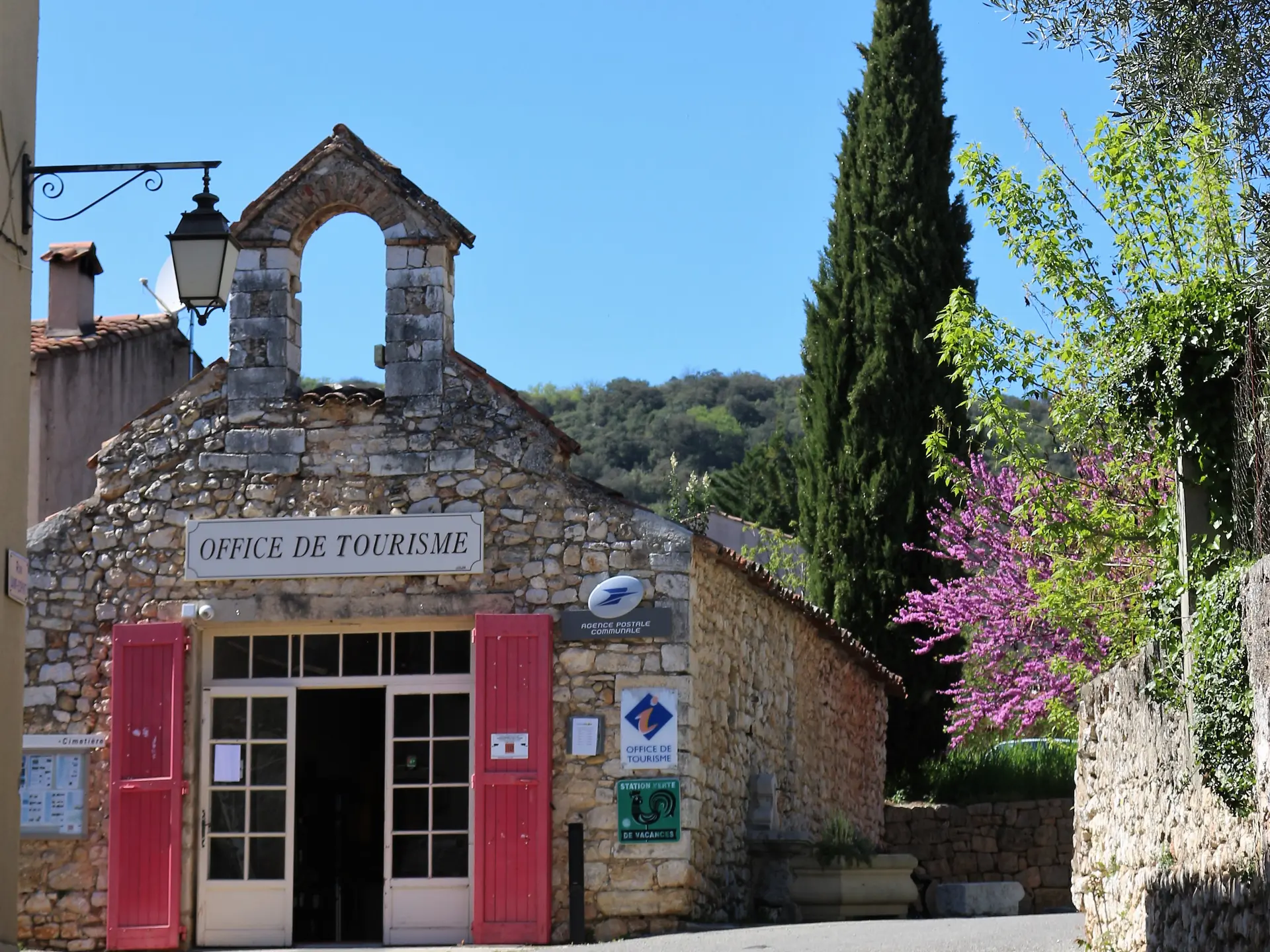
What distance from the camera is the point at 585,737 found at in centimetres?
1273

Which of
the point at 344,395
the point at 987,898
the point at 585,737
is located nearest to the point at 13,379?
the point at 344,395

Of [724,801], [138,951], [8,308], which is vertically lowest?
[138,951]

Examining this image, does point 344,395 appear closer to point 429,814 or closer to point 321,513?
point 321,513

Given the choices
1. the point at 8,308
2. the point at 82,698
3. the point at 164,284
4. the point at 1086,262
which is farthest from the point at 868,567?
the point at 8,308

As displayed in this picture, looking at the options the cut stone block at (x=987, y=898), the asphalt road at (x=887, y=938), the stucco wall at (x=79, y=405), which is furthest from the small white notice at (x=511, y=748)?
the stucco wall at (x=79, y=405)

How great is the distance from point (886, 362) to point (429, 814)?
10209 mm

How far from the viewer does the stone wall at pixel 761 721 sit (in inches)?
520

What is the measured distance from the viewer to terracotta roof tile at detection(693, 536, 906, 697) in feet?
44.1

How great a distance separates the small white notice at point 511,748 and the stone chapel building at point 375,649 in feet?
0.06

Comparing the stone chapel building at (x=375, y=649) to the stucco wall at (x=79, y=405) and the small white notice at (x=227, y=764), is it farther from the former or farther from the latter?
the stucco wall at (x=79, y=405)

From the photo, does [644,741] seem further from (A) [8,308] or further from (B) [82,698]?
(A) [8,308]

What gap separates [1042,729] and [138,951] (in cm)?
1682

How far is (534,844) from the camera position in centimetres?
1259

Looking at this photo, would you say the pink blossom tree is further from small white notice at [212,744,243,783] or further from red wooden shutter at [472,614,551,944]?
small white notice at [212,744,243,783]
